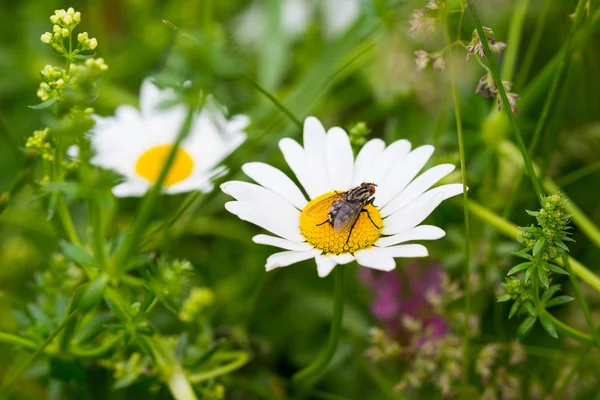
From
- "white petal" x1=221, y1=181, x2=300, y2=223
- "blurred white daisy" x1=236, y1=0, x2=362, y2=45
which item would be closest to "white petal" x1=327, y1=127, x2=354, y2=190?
"white petal" x1=221, y1=181, x2=300, y2=223

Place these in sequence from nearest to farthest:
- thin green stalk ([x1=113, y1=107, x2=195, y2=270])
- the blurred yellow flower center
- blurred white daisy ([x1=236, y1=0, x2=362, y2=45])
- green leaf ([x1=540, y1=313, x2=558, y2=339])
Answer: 1. thin green stalk ([x1=113, y1=107, x2=195, y2=270])
2. green leaf ([x1=540, y1=313, x2=558, y2=339])
3. the blurred yellow flower center
4. blurred white daisy ([x1=236, y1=0, x2=362, y2=45])

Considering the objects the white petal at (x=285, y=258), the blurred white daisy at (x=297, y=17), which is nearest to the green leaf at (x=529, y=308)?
the white petal at (x=285, y=258)

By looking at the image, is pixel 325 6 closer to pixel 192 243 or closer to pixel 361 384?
pixel 192 243

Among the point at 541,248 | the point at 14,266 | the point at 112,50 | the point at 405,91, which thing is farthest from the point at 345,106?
the point at 541,248

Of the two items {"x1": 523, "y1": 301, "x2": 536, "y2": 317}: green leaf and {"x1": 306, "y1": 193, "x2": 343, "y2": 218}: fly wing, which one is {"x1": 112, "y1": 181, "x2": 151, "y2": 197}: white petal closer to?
{"x1": 306, "y1": 193, "x2": 343, "y2": 218}: fly wing

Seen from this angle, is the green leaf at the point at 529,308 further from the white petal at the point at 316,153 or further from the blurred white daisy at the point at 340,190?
the white petal at the point at 316,153

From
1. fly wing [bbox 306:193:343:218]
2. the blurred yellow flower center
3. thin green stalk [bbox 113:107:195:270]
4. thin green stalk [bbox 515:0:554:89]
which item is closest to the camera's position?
thin green stalk [bbox 113:107:195:270]

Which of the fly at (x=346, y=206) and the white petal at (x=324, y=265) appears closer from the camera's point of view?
the white petal at (x=324, y=265)
